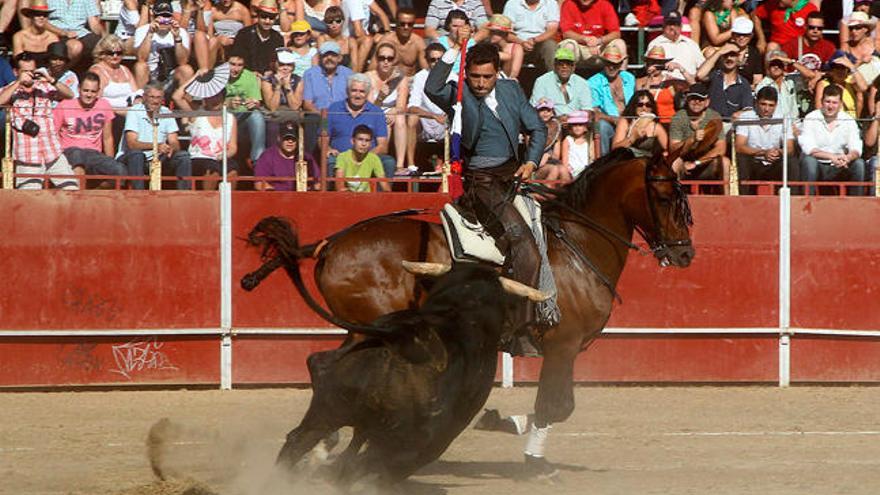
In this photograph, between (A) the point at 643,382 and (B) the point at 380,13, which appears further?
(B) the point at 380,13

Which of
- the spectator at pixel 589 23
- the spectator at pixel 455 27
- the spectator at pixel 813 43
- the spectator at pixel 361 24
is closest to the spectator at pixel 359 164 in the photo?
the spectator at pixel 361 24

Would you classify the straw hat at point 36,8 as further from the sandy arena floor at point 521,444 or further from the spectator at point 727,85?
the spectator at point 727,85

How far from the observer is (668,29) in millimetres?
A: 15758

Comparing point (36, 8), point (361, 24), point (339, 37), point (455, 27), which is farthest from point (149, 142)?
point (455, 27)

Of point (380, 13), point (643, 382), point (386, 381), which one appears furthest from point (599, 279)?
point (380, 13)

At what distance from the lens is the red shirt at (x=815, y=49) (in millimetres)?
16484

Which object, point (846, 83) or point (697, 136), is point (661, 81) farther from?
point (697, 136)

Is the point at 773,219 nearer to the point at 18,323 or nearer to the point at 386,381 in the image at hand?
the point at 18,323

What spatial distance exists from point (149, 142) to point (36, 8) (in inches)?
117

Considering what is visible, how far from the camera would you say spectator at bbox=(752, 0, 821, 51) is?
16734mm

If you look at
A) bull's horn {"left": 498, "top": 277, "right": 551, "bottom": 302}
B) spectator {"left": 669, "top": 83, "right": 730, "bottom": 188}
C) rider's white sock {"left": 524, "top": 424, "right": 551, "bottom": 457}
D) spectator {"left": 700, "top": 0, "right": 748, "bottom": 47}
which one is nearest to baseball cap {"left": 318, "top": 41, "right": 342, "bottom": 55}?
spectator {"left": 669, "top": 83, "right": 730, "bottom": 188}

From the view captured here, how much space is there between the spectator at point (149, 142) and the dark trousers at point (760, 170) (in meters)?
4.91

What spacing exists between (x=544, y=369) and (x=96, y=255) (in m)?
5.34

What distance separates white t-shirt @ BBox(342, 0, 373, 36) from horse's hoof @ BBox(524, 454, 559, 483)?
23.7 ft
